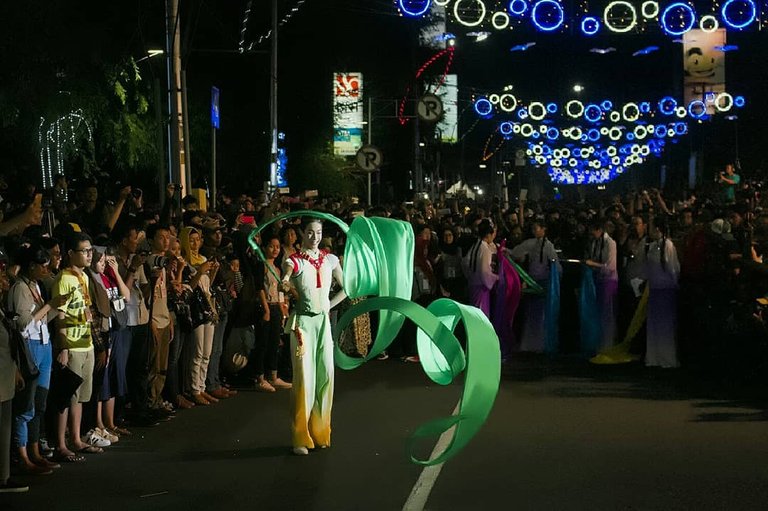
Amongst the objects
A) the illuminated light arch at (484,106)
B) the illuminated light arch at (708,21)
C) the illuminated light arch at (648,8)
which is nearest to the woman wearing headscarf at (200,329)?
the illuminated light arch at (648,8)

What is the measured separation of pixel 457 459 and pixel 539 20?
43.3ft

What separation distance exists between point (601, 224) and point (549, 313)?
155 centimetres

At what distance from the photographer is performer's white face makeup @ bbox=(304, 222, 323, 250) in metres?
11.5

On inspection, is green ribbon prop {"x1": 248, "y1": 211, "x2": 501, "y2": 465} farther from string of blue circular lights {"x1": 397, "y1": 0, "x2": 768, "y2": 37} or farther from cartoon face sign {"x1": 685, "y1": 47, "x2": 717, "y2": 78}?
cartoon face sign {"x1": 685, "y1": 47, "x2": 717, "y2": 78}

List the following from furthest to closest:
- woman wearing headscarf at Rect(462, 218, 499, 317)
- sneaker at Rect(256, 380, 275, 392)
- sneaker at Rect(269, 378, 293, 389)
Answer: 1. woman wearing headscarf at Rect(462, 218, 499, 317)
2. sneaker at Rect(269, 378, 293, 389)
3. sneaker at Rect(256, 380, 275, 392)

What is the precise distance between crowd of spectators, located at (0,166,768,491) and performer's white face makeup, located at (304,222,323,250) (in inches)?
70.7

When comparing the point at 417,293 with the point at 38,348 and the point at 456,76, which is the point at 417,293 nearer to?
the point at 38,348

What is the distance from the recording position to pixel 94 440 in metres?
11.2

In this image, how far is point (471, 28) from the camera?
74.1 ft

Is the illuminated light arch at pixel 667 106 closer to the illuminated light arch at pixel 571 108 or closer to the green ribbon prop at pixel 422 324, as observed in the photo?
the illuminated light arch at pixel 571 108

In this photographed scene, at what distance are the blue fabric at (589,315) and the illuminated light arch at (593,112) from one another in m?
22.0

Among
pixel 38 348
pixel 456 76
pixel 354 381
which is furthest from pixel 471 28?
pixel 456 76

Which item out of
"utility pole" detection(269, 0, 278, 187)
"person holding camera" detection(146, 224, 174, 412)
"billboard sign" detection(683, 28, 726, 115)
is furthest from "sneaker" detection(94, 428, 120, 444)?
"billboard sign" detection(683, 28, 726, 115)

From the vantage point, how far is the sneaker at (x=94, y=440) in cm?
1125
